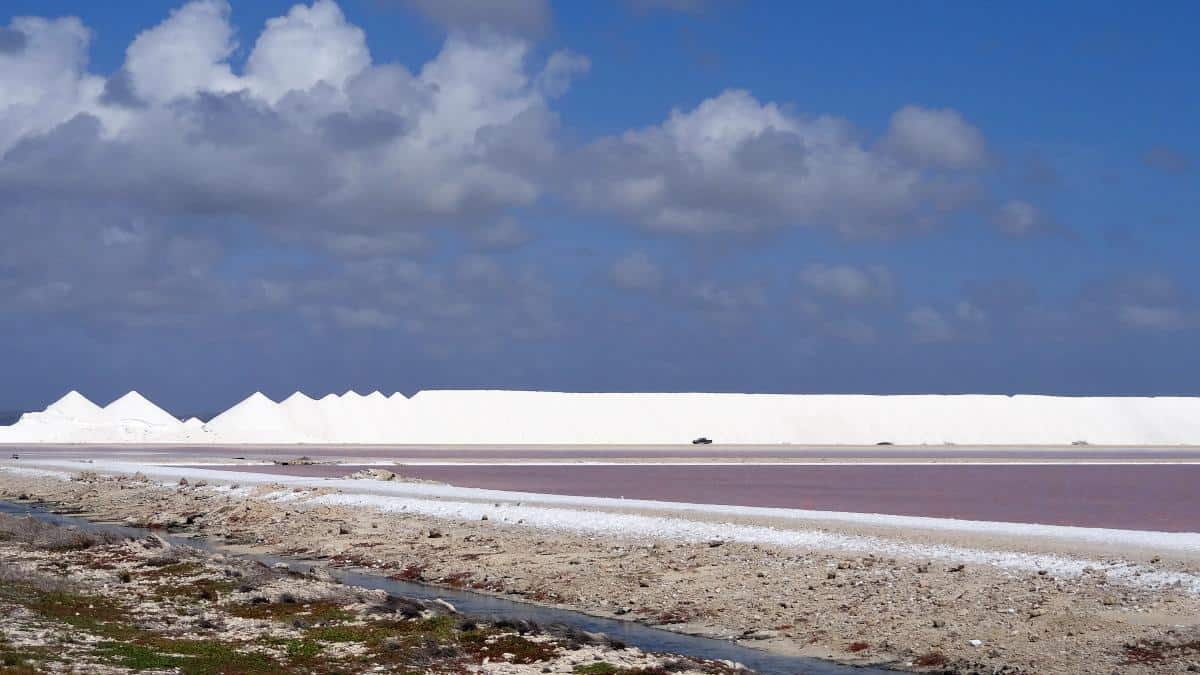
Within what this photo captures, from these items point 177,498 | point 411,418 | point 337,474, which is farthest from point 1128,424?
point 177,498

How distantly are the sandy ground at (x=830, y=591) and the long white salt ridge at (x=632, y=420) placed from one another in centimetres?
7034

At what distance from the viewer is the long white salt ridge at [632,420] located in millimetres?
97312

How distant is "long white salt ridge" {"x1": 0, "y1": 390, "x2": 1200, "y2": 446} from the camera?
97312 mm

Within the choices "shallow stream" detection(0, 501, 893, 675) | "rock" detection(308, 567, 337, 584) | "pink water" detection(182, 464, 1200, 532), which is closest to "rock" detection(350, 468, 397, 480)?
"pink water" detection(182, 464, 1200, 532)

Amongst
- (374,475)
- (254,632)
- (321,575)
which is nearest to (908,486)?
(374,475)

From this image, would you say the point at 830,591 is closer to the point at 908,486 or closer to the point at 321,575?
the point at 321,575

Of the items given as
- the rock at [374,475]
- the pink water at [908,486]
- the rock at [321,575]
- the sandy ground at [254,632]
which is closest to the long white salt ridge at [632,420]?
the pink water at [908,486]

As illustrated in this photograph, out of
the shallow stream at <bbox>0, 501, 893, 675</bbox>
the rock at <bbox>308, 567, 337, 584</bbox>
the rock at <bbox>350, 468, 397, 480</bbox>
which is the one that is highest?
the rock at <bbox>350, 468, 397, 480</bbox>

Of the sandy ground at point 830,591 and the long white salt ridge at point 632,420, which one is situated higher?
the long white salt ridge at point 632,420

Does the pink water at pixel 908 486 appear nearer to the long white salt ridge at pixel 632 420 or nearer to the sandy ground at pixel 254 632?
the sandy ground at pixel 254 632

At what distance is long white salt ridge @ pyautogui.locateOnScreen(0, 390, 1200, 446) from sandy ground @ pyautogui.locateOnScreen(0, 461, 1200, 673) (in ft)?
231

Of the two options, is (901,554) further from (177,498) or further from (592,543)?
(177,498)

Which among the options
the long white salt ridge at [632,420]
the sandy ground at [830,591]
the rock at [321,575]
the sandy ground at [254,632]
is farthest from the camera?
the long white salt ridge at [632,420]

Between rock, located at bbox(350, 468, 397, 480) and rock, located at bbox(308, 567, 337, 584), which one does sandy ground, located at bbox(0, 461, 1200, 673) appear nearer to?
rock, located at bbox(308, 567, 337, 584)
